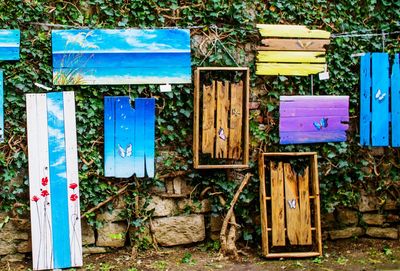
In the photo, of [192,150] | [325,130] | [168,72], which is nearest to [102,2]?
[168,72]

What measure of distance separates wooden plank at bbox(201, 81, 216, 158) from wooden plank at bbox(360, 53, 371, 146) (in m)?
1.61

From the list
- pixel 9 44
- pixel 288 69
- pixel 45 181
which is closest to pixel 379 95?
pixel 288 69

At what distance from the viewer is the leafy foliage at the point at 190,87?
445cm

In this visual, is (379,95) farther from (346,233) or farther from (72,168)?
(72,168)

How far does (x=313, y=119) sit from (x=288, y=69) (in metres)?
0.58

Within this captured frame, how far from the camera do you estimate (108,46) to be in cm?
455

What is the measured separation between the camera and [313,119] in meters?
4.91

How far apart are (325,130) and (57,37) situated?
9.29 feet

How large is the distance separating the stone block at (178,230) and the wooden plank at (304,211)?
1.00 meters

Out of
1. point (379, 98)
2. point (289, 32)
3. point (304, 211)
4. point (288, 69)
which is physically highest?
point (289, 32)

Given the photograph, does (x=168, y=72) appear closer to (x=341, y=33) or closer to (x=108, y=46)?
(x=108, y=46)

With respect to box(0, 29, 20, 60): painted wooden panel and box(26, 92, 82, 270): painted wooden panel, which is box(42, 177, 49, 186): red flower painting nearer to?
box(26, 92, 82, 270): painted wooden panel

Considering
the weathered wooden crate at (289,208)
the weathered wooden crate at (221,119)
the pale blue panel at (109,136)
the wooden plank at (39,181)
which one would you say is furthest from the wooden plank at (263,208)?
the wooden plank at (39,181)

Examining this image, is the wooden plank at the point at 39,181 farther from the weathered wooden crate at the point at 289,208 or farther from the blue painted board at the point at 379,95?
the blue painted board at the point at 379,95
